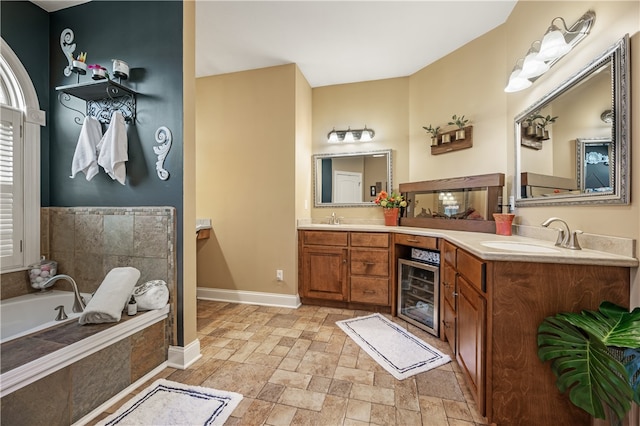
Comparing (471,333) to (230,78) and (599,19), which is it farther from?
(230,78)

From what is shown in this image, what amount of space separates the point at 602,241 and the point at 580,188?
1.10 ft

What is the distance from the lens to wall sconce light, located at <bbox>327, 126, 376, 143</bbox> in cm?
340

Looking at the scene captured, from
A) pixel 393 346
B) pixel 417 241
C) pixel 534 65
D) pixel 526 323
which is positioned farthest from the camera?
pixel 417 241

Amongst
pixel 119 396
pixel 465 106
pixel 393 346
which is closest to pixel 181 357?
pixel 119 396

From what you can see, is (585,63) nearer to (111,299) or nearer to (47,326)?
(111,299)

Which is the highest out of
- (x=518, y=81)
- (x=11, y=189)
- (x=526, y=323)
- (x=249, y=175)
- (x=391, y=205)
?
(x=518, y=81)

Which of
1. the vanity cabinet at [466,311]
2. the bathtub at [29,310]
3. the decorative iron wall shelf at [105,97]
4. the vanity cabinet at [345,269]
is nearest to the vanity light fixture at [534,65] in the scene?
the vanity cabinet at [466,311]

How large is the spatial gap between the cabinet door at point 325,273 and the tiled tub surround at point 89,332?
1.46 metres

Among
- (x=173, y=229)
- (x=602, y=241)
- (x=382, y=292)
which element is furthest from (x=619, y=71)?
(x=173, y=229)

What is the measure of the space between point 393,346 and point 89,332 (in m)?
2.08

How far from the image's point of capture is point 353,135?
3.42 metres

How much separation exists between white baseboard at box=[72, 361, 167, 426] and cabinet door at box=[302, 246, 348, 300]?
156cm

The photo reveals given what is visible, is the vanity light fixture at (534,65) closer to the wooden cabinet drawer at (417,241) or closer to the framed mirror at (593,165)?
the framed mirror at (593,165)

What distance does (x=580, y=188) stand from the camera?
1.50 meters
